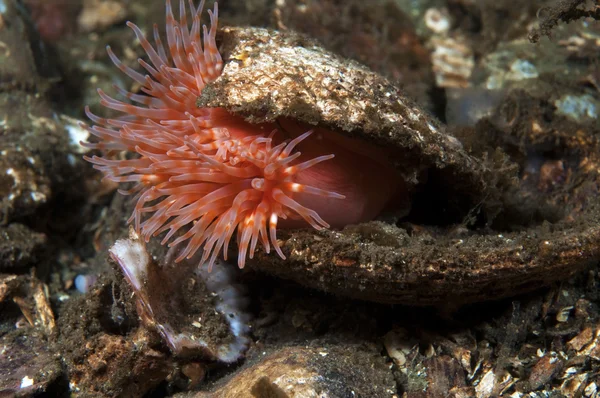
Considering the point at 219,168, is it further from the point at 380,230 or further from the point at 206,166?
the point at 380,230

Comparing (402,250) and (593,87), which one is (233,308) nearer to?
(402,250)

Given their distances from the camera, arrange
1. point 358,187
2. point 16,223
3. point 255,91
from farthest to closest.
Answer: point 16,223, point 358,187, point 255,91

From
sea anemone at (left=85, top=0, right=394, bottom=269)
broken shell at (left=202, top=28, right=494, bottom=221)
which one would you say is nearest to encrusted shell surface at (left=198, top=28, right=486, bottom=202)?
broken shell at (left=202, top=28, right=494, bottom=221)

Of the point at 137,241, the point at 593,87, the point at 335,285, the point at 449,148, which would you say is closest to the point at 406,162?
the point at 449,148

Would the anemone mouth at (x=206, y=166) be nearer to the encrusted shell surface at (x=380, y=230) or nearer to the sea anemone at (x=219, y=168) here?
the sea anemone at (x=219, y=168)

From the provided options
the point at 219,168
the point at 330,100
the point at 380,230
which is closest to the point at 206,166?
the point at 219,168

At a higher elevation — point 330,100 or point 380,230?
point 330,100

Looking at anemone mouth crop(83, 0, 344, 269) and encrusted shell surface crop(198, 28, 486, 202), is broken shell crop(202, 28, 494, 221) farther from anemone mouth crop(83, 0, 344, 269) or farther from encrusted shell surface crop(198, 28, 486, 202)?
anemone mouth crop(83, 0, 344, 269)
